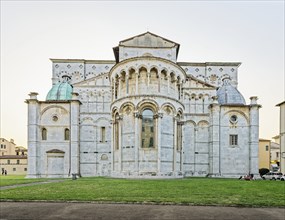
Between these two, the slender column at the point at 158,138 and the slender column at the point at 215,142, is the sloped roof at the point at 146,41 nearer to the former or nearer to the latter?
the slender column at the point at 215,142

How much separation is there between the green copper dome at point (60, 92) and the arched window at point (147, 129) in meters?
18.7

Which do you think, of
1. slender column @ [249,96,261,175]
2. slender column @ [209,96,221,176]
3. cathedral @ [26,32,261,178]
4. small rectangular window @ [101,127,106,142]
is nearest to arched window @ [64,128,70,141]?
cathedral @ [26,32,261,178]

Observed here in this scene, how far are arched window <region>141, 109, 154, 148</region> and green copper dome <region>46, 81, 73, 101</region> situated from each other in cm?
1866

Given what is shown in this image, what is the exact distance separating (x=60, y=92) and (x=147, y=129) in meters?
20.7

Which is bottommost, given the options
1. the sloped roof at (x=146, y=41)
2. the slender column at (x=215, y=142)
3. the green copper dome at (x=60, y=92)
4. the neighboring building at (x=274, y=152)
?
the neighboring building at (x=274, y=152)

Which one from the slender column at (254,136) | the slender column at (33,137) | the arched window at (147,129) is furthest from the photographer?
the slender column at (254,136)

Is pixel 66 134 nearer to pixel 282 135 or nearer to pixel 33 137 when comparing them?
pixel 33 137

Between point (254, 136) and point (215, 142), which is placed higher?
point (254, 136)

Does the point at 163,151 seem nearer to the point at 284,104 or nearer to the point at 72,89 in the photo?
the point at 72,89

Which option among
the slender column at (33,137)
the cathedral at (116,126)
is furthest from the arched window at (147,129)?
the slender column at (33,137)

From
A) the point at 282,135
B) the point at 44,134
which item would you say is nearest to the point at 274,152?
the point at 282,135

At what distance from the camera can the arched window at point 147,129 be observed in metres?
30.4

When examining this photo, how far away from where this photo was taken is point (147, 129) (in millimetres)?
30688

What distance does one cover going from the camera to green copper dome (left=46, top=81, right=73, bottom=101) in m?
44.6
